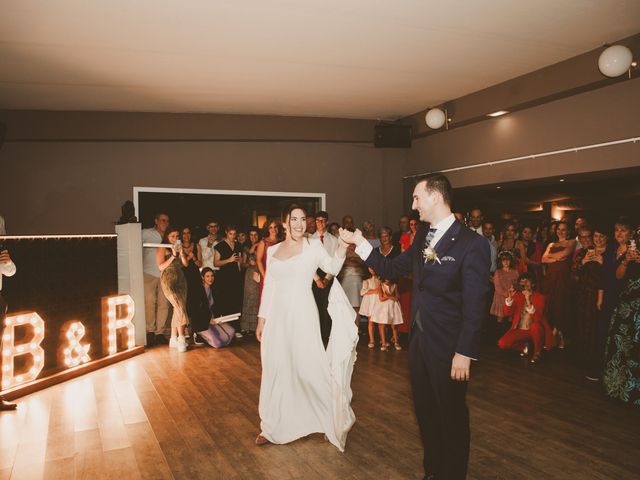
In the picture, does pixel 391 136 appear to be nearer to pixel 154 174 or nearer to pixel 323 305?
pixel 323 305

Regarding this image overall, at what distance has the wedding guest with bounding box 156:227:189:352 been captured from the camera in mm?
6121

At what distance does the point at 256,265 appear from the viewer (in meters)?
7.05

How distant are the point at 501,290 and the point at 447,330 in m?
4.77

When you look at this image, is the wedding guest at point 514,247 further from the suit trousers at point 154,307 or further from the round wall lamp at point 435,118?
the suit trousers at point 154,307

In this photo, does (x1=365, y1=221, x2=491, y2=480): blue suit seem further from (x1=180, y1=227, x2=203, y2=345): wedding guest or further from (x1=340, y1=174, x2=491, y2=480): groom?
(x1=180, y1=227, x2=203, y2=345): wedding guest

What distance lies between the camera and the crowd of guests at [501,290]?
4.27 m

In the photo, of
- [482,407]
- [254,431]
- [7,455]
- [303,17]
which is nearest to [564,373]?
[482,407]

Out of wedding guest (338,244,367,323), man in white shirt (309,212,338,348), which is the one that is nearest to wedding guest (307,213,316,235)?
man in white shirt (309,212,338,348)

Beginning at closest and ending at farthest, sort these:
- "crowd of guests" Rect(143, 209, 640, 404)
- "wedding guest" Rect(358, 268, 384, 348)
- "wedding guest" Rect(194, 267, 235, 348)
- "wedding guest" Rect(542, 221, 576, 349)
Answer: "crowd of guests" Rect(143, 209, 640, 404), "wedding guest" Rect(542, 221, 576, 349), "wedding guest" Rect(358, 268, 384, 348), "wedding guest" Rect(194, 267, 235, 348)

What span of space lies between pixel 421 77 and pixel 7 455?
571cm

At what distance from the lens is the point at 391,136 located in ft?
27.4

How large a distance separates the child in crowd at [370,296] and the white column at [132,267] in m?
2.82

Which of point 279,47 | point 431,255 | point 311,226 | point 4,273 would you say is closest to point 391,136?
point 311,226

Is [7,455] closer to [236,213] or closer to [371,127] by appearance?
[236,213]
